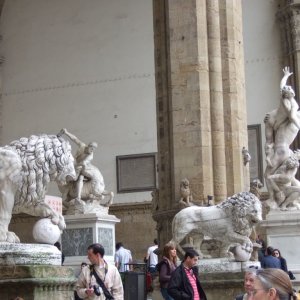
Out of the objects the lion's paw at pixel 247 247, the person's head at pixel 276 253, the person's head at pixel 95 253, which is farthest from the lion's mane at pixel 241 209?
the person's head at pixel 95 253

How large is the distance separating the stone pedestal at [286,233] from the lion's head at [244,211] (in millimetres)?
2052

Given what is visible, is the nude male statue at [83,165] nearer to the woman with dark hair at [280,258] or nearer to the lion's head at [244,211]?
the woman with dark hair at [280,258]

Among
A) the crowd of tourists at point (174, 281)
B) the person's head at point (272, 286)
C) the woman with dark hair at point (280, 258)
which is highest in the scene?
the woman with dark hair at point (280, 258)

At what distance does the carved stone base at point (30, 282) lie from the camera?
7242 millimetres

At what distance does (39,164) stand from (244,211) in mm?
4341

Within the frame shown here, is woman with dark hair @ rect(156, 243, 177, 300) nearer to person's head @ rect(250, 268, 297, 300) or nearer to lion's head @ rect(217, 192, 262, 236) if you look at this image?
lion's head @ rect(217, 192, 262, 236)

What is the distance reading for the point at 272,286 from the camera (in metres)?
3.40

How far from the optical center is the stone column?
14.5m

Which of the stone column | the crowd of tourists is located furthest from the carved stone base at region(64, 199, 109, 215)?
the crowd of tourists

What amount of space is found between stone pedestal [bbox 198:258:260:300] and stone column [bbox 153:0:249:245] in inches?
137

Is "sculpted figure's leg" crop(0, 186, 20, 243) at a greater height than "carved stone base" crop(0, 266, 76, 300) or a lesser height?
greater

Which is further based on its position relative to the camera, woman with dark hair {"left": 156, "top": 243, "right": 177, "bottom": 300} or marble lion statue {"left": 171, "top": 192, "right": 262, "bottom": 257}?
marble lion statue {"left": 171, "top": 192, "right": 262, "bottom": 257}

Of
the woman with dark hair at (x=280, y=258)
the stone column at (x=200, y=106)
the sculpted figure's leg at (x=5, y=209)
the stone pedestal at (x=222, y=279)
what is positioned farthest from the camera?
the stone column at (x=200, y=106)

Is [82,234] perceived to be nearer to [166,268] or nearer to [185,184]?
[185,184]
